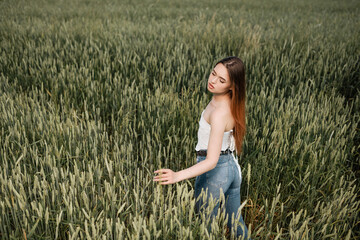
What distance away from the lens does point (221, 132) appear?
3.48 ft

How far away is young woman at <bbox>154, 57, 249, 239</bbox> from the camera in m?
1.05

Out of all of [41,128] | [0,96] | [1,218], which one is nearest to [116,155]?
[41,128]

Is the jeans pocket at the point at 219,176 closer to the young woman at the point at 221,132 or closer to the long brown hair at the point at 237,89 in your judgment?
the young woman at the point at 221,132

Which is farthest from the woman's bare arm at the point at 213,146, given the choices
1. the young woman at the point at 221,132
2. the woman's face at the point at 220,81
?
the woman's face at the point at 220,81

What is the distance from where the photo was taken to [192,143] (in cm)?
168

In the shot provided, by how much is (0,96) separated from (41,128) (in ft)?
2.35

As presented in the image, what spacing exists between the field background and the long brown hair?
240 mm

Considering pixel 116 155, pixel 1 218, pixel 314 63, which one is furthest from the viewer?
pixel 314 63

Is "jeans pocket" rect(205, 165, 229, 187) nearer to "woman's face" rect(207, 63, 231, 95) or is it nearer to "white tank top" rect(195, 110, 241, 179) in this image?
"white tank top" rect(195, 110, 241, 179)

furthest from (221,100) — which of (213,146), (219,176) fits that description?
(219,176)

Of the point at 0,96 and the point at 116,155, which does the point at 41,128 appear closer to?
the point at 116,155

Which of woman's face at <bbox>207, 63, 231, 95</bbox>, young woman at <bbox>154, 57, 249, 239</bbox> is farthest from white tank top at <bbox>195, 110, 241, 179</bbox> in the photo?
woman's face at <bbox>207, 63, 231, 95</bbox>

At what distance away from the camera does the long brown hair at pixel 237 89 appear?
42.8 inches

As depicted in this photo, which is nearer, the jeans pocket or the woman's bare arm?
the woman's bare arm
